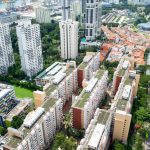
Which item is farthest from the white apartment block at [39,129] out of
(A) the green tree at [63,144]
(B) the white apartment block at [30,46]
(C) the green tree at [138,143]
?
(B) the white apartment block at [30,46]

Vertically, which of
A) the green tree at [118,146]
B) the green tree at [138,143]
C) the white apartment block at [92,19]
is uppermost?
the white apartment block at [92,19]

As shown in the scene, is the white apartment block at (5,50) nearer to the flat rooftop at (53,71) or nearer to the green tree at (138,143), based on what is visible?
the flat rooftop at (53,71)

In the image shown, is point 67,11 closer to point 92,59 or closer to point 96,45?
point 96,45

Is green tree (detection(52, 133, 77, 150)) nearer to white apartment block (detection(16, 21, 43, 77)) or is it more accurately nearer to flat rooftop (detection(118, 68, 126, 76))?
flat rooftop (detection(118, 68, 126, 76))

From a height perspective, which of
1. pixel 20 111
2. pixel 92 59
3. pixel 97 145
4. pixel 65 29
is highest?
pixel 65 29

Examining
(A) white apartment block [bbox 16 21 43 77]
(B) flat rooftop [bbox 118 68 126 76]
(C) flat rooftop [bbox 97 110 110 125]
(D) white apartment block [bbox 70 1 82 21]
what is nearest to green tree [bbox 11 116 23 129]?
(C) flat rooftop [bbox 97 110 110 125]

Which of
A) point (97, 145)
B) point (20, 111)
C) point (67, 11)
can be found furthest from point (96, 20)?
point (97, 145)
